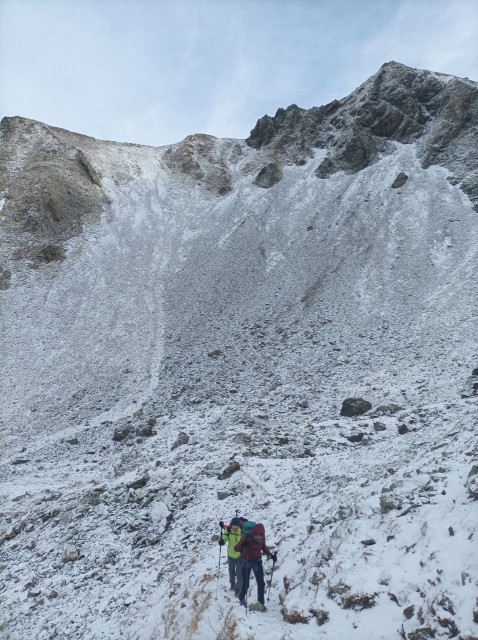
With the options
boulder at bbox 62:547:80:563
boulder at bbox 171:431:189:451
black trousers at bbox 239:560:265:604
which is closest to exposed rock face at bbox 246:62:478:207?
boulder at bbox 171:431:189:451

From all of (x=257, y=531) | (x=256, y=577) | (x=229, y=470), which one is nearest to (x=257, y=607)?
(x=256, y=577)

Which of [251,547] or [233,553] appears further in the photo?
[233,553]

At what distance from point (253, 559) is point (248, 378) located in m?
16.3

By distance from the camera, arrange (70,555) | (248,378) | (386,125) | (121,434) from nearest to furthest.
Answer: (70,555) < (121,434) < (248,378) < (386,125)

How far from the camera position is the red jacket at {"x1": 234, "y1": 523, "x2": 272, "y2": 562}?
974 centimetres

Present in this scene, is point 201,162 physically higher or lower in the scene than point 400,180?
higher

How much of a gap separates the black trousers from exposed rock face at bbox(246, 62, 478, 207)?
46913 millimetres

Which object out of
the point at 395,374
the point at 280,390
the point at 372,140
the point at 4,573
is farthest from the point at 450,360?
the point at 372,140

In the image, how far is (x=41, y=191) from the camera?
161 ft

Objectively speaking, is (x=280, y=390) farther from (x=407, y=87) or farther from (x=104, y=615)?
(x=407, y=87)

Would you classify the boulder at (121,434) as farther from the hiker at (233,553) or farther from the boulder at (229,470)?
the hiker at (233,553)

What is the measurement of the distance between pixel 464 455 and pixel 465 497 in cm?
234

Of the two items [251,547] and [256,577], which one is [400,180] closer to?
[251,547]

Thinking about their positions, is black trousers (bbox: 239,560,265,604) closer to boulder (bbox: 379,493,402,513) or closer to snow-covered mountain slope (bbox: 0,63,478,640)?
snow-covered mountain slope (bbox: 0,63,478,640)
